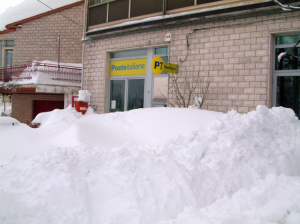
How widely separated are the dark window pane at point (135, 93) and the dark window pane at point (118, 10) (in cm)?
259

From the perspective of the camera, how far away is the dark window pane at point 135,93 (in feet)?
30.0

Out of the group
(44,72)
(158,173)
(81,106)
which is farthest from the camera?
(44,72)

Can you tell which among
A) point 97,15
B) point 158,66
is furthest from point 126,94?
point 97,15

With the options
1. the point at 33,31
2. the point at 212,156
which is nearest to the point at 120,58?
the point at 212,156

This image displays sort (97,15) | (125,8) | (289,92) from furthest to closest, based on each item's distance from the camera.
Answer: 1. (97,15)
2. (125,8)
3. (289,92)

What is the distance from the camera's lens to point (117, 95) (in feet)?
32.5

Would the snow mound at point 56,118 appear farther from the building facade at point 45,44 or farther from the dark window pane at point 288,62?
the dark window pane at point 288,62

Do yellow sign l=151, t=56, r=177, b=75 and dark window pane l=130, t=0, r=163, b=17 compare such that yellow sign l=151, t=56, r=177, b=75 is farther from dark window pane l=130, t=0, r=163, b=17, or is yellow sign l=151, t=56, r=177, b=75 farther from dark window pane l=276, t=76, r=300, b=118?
dark window pane l=276, t=76, r=300, b=118

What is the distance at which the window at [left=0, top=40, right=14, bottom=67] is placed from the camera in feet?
52.9

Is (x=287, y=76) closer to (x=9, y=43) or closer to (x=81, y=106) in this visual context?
(x=81, y=106)

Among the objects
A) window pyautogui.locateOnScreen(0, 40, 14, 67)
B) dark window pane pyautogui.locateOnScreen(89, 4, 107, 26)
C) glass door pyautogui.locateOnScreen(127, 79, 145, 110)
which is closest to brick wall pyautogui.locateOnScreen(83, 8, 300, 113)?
glass door pyautogui.locateOnScreen(127, 79, 145, 110)

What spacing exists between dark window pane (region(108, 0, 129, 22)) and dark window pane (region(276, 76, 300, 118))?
6085mm

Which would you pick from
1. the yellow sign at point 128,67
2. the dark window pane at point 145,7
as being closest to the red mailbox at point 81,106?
the yellow sign at point 128,67

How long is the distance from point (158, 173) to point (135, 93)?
669 centimetres
